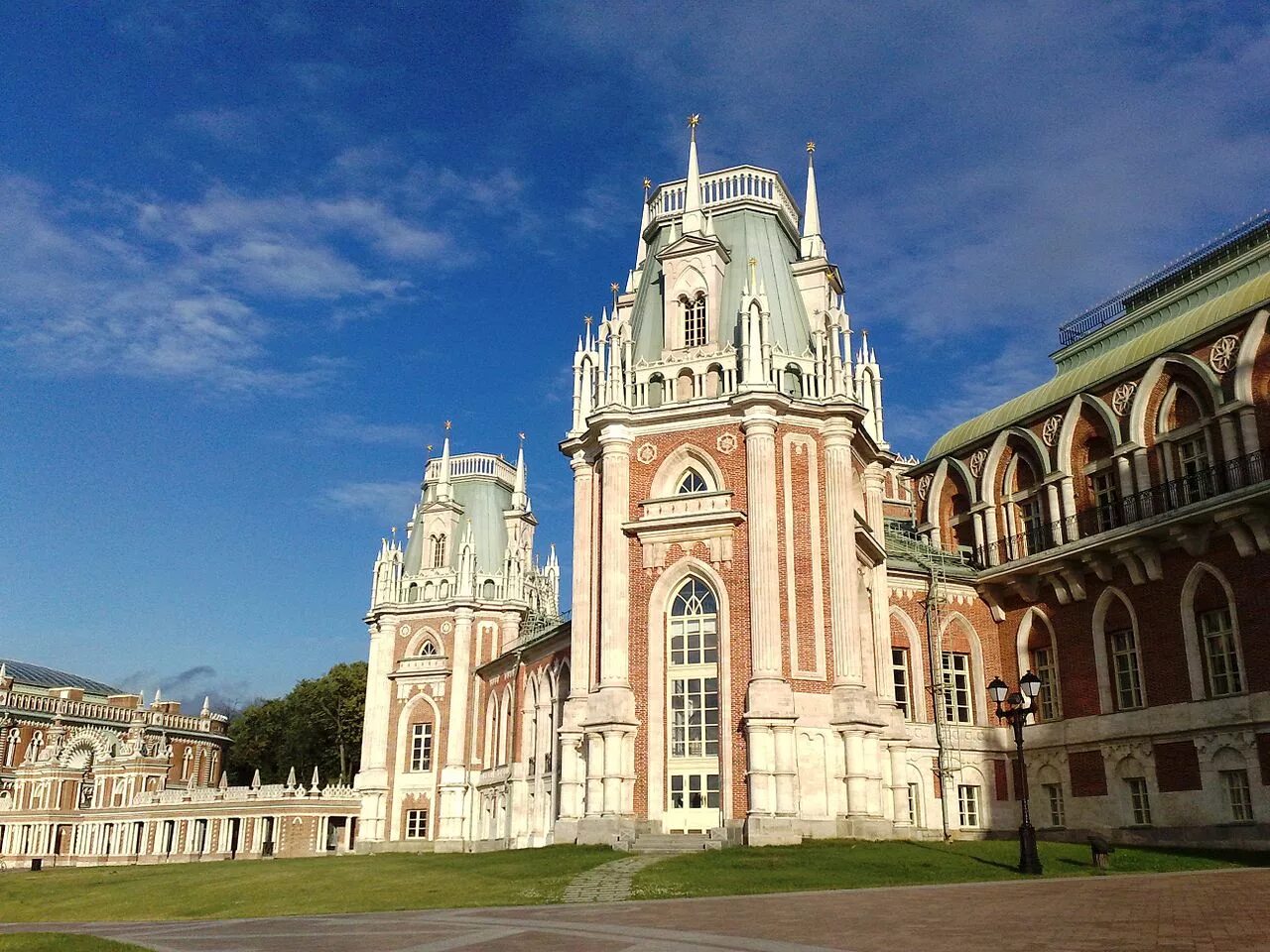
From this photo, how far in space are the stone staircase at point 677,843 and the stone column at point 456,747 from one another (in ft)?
82.4

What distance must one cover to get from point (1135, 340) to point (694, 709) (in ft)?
69.2

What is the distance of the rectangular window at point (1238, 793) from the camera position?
31.4 m

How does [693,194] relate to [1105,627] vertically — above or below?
above

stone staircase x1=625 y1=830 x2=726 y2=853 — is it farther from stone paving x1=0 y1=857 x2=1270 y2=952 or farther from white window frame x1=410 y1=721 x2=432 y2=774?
white window frame x1=410 y1=721 x2=432 y2=774

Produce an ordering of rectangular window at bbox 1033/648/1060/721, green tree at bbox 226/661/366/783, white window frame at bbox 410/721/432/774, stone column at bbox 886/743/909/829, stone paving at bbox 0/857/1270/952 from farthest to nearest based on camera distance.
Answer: green tree at bbox 226/661/366/783 < white window frame at bbox 410/721/432/774 < rectangular window at bbox 1033/648/1060/721 < stone column at bbox 886/743/909/829 < stone paving at bbox 0/857/1270/952

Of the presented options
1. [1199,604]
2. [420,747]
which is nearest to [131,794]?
[420,747]

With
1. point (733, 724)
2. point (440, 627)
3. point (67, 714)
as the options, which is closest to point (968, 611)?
point (733, 724)

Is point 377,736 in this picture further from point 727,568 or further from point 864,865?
point 864,865

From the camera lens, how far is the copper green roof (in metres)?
35.2

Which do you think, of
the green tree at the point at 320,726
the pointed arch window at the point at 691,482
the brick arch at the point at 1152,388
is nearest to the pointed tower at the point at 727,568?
the pointed arch window at the point at 691,482

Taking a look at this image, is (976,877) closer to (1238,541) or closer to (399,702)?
(1238,541)

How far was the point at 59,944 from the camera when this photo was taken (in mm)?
16047

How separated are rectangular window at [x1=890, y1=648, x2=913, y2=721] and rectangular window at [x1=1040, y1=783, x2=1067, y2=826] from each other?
513cm

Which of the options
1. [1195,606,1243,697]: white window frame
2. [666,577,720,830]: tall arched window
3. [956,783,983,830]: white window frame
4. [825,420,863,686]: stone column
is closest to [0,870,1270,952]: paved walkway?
[825,420,863,686]: stone column
